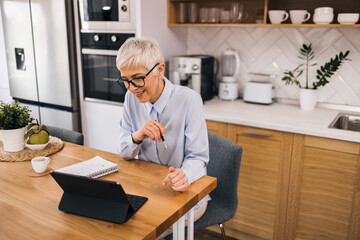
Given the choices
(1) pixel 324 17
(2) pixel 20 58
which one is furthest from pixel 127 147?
(2) pixel 20 58

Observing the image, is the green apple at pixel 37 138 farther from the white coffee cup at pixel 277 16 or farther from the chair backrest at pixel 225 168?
the white coffee cup at pixel 277 16

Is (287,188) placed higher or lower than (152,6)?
lower

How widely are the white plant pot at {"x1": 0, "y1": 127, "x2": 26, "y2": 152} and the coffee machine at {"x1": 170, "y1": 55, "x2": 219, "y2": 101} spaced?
1.27 meters

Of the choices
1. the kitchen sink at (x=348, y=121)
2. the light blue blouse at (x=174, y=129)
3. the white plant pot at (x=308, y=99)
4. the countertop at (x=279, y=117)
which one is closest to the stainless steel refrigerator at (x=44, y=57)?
the countertop at (x=279, y=117)

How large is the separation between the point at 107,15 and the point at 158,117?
4.46ft

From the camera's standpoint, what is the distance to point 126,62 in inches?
56.3

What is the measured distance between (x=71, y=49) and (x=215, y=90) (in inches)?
49.1

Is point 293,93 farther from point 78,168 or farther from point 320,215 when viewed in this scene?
point 78,168

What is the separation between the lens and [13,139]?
171 centimetres

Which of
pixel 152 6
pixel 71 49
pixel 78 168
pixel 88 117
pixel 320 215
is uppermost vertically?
pixel 152 6

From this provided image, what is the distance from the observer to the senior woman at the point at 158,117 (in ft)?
4.70

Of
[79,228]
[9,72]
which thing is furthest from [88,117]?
[79,228]

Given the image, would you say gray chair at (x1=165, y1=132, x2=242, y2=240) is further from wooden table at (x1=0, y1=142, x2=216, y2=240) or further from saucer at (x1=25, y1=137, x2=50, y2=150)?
saucer at (x1=25, y1=137, x2=50, y2=150)

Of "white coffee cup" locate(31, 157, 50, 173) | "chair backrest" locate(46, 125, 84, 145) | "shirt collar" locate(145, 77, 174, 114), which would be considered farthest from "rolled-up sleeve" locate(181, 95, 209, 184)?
"chair backrest" locate(46, 125, 84, 145)
